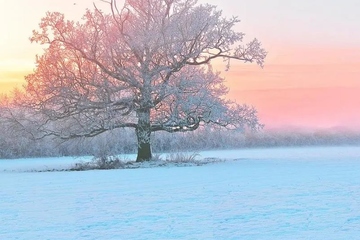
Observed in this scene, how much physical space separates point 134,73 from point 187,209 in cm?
1813

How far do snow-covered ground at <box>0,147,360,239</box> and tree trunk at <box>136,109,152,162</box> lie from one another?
1101 centimetres

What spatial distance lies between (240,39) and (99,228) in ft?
74.5

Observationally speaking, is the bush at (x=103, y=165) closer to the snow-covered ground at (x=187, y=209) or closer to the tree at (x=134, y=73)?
the tree at (x=134, y=73)

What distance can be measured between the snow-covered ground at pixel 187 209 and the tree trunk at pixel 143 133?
36.1ft

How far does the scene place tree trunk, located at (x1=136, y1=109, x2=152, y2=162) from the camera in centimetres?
3009

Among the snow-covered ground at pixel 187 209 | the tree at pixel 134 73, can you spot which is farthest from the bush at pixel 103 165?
the snow-covered ground at pixel 187 209

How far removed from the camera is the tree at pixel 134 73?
28875 mm

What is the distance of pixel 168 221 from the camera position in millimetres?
10352

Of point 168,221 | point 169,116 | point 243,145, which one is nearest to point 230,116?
point 169,116

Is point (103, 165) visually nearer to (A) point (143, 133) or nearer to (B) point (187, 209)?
(A) point (143, 133)

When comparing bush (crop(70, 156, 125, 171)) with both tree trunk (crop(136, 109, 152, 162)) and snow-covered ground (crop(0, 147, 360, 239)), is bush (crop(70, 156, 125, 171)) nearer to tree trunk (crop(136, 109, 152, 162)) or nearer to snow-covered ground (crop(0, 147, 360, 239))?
tree trunk (crop(136, 109, 152, 162))

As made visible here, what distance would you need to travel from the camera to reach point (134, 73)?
29.2m

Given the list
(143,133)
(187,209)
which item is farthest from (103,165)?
(187,209)

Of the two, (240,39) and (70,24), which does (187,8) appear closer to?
(240,39)
